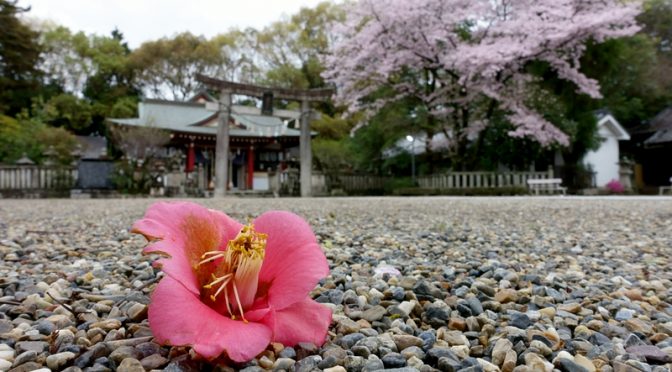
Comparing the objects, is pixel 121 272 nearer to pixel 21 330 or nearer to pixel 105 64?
pixel 21 330

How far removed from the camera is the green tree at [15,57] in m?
19.7

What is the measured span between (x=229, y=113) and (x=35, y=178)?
6.85 meters

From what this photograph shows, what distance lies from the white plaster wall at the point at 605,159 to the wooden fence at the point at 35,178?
60.0 ft

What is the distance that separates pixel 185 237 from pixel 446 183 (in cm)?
1379

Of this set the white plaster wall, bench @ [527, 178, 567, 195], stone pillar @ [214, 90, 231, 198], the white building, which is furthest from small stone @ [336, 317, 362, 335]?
the white plaster wall

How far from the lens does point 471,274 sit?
169 centimetres

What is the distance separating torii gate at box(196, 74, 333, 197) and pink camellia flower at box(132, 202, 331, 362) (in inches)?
471

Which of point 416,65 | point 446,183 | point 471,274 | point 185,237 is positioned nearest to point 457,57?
point 416,65

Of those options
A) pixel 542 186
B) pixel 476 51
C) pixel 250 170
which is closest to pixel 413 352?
pixel 476 51

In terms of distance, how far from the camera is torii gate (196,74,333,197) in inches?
499

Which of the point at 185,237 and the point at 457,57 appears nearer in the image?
the point at 185,237

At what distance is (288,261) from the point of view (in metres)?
0.85

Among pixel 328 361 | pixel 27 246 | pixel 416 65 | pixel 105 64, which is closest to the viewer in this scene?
pixel 328 361

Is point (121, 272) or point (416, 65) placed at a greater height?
point (416, 65)
